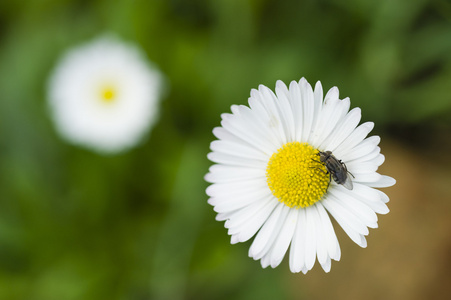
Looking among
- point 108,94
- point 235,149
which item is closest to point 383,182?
point 235,149

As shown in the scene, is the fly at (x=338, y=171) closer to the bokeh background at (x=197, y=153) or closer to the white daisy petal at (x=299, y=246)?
the white daisy petal at (x=299, y=246)

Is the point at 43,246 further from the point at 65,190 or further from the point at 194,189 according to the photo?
the point at 194,189

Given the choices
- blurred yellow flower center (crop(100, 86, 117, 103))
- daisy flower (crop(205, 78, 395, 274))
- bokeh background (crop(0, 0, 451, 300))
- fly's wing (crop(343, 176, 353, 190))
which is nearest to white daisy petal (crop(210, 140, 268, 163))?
daisy flower (crop(205, 78, 395, 274))

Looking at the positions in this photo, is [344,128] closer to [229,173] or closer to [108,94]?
[229,173]

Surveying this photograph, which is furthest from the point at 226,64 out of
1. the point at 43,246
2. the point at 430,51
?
the point at 43,246

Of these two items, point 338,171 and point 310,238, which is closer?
point 338,171
